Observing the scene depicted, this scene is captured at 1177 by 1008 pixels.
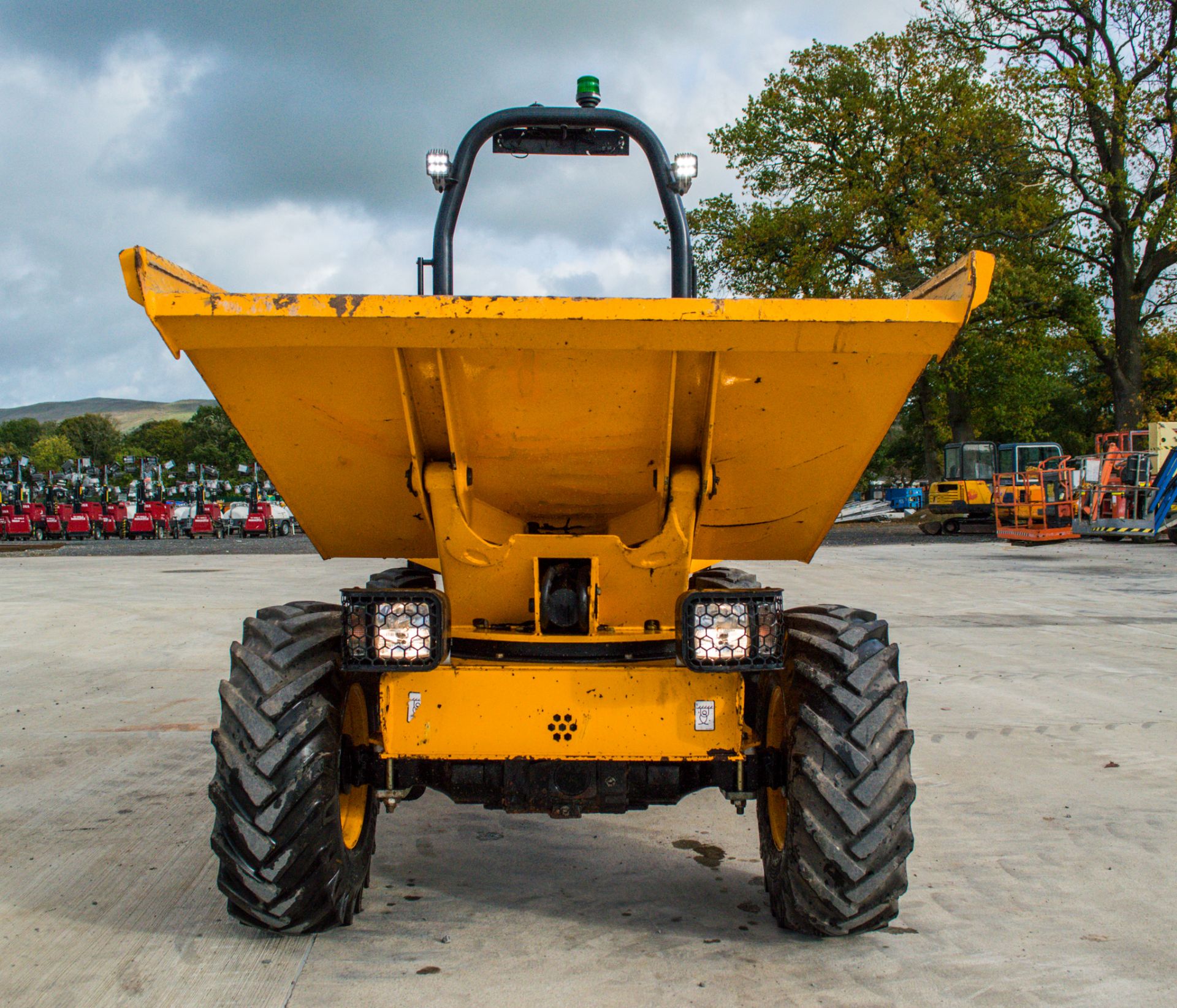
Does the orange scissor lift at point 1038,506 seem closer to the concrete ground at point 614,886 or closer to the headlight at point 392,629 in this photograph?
the concrete ground at point 614,886

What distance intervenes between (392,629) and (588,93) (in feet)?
6.95

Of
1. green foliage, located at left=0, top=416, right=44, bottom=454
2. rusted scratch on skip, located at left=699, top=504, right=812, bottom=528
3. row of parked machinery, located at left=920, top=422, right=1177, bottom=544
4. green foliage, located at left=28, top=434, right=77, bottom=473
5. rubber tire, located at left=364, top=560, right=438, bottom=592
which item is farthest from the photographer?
green foliage, located at left=0, top=416, right=44, bottom=454

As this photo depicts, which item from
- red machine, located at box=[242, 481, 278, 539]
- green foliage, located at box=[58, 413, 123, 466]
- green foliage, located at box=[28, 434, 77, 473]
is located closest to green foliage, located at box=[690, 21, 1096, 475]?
red machine, located at box=[242, 481, 278, 539]

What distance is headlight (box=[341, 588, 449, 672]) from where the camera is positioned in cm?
287

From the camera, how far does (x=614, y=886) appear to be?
11.6 ft

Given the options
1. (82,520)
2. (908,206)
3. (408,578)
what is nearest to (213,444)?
(82,520)

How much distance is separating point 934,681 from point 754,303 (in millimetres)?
5179

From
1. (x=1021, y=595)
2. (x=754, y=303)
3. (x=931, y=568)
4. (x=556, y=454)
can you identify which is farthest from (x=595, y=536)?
(x=931, y=568)

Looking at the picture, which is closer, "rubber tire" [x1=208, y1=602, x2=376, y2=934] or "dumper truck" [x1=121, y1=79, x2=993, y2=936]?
"dumper truck" [x1=121, y1=79, x2=993, y2=936]

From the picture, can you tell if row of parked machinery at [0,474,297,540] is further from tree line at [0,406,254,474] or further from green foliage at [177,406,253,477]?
tree line at [0,406,254,474]

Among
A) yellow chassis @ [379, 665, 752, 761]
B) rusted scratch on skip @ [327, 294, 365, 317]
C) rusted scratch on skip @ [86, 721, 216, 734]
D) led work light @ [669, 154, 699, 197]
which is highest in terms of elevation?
led work light @ [669, 154, 699, 197]

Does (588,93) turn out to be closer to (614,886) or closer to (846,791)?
(846,791)

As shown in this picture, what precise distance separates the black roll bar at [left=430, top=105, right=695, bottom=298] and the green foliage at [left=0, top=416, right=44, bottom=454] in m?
121

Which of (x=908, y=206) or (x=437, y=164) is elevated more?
(x=908, y=206)
